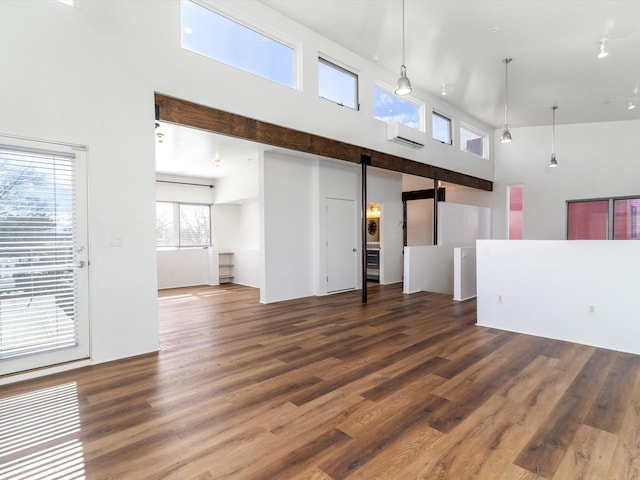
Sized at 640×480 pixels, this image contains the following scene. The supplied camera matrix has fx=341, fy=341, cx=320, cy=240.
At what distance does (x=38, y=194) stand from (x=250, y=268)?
6027mm

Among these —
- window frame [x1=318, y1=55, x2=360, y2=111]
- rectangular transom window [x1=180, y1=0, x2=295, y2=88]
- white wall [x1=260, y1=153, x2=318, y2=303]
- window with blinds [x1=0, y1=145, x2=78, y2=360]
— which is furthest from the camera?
white wall [x1=260, y1=153, x2=318, y2=303]

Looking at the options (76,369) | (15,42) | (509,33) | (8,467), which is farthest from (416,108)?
(8,467)

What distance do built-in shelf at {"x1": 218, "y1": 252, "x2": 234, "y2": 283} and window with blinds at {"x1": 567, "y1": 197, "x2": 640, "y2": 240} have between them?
30.9ft

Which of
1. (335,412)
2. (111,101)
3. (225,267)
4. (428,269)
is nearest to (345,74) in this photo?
(111,101)

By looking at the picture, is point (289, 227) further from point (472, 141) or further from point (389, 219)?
point (472, 141)

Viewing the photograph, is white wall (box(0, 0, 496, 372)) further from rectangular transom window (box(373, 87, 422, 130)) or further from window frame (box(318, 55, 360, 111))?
rectangular transom window (box(373, 87, 422, 130))

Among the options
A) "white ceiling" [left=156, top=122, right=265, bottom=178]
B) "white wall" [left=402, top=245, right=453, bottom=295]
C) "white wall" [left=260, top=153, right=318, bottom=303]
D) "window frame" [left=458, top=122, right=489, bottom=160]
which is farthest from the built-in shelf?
"window frame" [left=458, top=122, right=489, bottom=160]

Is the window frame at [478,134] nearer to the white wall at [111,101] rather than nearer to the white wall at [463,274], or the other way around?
the white wall at [463,274]

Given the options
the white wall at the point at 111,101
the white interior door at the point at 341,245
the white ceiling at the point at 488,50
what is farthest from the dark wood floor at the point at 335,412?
the white ceiling at the point at 488,50

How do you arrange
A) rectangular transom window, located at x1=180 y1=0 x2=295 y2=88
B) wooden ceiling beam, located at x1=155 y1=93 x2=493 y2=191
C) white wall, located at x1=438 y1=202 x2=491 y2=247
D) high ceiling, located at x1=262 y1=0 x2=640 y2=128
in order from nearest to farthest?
1. wooden ceiling beam, located at x1=155 y1=93 x2=493 y2=191
2. rectangular transom window, located at x1=180 y1=0 x2=295 y2=88
3. high ceiling, located at x1=262 y1=0 x2=640 y2=128
4. white wall, located at x1=438 y1=202 x2=491 y2=247

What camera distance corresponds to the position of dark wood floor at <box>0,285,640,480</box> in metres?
1.93

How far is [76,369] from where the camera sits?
3348 mm

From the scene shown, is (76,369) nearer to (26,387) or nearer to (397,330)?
(26,387)

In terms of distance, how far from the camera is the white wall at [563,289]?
3.88 metres
